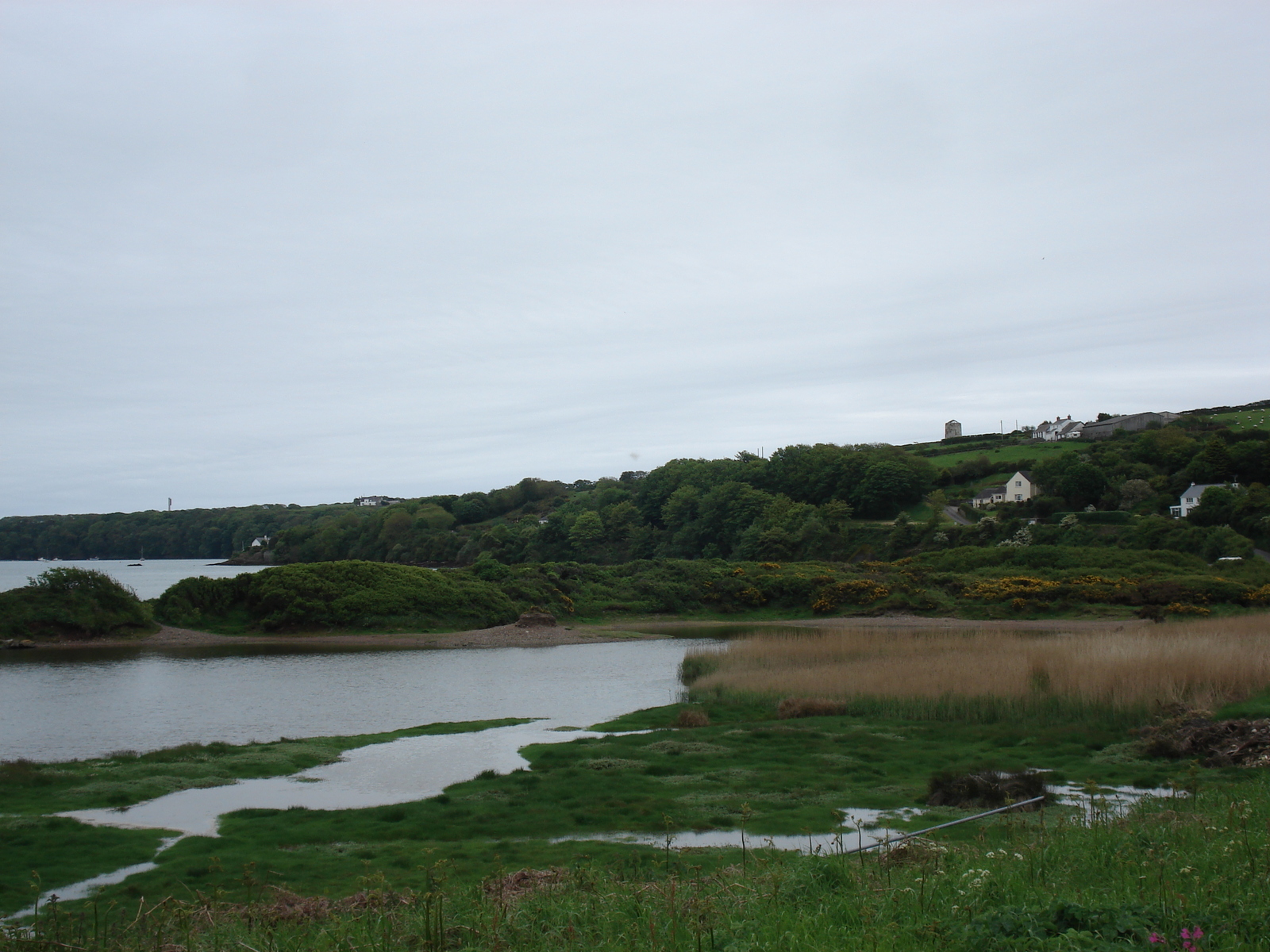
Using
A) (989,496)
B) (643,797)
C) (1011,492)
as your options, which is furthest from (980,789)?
(989,496)

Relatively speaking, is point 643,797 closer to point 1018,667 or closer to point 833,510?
point 1018,667

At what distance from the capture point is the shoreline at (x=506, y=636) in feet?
142

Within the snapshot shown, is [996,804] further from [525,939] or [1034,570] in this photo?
[1034,570]

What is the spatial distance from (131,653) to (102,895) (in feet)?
121

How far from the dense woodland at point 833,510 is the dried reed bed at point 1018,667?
39.4 metres

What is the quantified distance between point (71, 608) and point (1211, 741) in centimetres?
4950

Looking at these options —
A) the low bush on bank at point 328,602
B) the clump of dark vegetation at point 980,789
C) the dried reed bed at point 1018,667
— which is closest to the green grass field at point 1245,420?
the dried reed bed at point 1018,667

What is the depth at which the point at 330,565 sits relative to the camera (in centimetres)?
5275

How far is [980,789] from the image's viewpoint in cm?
1149

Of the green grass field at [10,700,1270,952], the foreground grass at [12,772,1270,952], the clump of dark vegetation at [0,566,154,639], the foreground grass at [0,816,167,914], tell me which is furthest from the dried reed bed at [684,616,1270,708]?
the clump of dark vegetation at [0,566,154,639]

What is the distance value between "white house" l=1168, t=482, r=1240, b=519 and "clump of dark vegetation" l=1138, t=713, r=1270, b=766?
58.6 m

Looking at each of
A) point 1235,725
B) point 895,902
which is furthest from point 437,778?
point 1235,725

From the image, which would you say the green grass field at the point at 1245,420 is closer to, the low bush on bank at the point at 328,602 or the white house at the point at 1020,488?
the white house at the point at 1020,488

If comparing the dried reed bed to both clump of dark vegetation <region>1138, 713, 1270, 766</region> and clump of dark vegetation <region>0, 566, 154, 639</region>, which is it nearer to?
clump of dark vegetation <region>1138, 713, 1270, 766</region>
